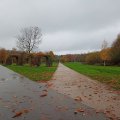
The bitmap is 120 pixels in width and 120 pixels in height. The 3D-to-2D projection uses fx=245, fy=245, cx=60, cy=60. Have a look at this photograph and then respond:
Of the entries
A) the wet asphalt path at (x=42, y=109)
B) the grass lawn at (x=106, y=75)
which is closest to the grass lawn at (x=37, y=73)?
the grass lawn at (x=106, y=75)

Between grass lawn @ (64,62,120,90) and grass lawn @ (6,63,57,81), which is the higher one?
grass lawn @ (6,63,57,81)

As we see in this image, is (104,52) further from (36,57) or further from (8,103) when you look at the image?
(8,103)

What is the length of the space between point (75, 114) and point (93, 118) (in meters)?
0.71

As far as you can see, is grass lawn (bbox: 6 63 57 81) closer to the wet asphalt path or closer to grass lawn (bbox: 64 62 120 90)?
grass lawn (bbox: 64 62 120 90)

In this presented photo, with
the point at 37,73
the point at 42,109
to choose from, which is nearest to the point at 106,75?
the point at 37,73

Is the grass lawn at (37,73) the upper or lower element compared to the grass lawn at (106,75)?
upper

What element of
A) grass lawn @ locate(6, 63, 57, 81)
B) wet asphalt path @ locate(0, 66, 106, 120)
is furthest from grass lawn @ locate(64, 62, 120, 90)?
wet asphalt path @ locate(0, 66, 106, 120)

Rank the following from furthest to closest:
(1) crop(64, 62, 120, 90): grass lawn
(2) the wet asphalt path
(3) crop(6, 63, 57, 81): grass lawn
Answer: (3) crop(6, 63, 57, 81): grass lawn
(1) crop(64, 62, 120, 90): grass lawn
(2) the wet asphalt path

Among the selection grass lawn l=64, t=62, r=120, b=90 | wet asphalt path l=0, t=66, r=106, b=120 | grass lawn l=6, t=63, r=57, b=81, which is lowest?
wet asphalt path l=0, t=66, r=106, b=120

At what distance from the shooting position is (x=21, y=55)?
72375 millimetres

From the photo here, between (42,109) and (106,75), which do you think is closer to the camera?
(42,109)

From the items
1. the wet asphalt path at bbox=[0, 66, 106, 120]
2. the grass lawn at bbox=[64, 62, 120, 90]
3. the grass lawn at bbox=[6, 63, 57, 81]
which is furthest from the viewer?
the grass lawn at bbox=[6, 63, 57, 81]

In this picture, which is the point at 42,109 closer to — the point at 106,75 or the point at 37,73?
the point at 106,75

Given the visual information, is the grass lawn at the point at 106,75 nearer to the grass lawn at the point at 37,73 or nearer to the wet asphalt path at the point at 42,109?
the grass lawn at the point at 37,73
